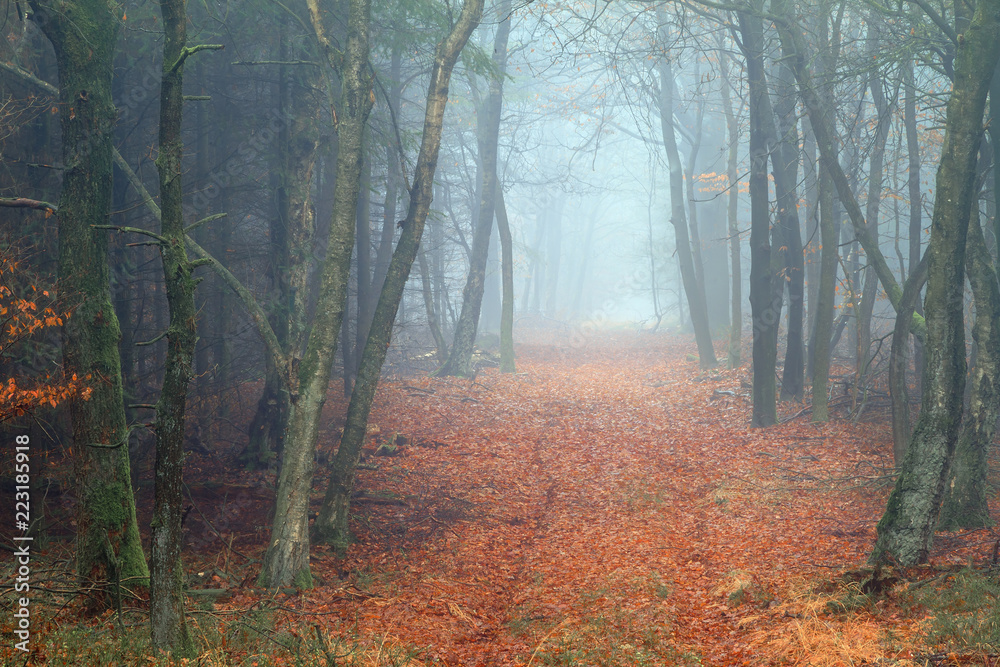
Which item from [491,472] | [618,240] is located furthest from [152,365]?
[618,240]

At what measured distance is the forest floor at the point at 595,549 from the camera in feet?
17.5

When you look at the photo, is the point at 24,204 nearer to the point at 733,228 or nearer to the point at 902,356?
the point at 902,356

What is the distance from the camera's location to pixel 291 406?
6855 millimetres

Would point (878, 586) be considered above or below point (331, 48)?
below

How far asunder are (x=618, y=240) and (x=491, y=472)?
5763cm

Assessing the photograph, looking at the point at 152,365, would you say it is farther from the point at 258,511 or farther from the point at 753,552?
the point at 753,552

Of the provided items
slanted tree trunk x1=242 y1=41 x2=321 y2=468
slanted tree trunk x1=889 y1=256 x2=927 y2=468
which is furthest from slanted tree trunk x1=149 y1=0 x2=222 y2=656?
slanted tree trunk x1=889 y1=256 x2=927 y2=468

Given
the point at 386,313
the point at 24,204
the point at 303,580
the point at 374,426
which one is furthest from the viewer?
the point at 374,426

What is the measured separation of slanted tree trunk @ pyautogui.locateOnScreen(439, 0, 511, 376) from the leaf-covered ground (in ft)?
9.76

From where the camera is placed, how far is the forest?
5.21 metres

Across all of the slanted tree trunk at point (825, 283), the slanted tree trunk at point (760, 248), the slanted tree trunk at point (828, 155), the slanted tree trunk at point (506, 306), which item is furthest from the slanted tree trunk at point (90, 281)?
the slanted tree trunk at point (506, 306)

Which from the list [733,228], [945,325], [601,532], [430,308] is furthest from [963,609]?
[733,228]

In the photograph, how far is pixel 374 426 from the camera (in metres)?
12.3

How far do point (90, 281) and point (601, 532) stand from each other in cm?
656
